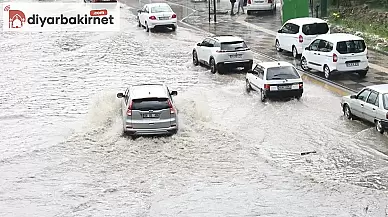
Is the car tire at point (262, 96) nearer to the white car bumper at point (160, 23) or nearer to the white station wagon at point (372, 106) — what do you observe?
the white station wagon at point (372, 106)

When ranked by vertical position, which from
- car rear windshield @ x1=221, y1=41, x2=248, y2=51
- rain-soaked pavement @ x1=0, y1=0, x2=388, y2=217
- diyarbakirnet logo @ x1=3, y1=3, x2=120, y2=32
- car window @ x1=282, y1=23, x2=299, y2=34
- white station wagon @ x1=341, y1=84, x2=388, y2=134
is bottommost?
rain-soaked pavement @ x1=0, y1=0, x2=388, y2=217

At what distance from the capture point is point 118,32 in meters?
42.7

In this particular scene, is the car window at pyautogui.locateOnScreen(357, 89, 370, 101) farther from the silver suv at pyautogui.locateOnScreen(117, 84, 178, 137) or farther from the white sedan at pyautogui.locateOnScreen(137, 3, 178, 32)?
the white sedan at pyautogui.locateOnScreen(137, 3, 178, 32)

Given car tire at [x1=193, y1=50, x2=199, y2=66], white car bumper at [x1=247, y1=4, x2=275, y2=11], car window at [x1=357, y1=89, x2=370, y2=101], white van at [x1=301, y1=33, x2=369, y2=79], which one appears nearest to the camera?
car window at [x1=357, y1=89, x2=370, y2=101]

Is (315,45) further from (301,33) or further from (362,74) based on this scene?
(301,33)

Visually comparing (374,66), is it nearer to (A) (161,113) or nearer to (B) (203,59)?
(B) (203,59)

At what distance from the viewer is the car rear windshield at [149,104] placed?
748 inches

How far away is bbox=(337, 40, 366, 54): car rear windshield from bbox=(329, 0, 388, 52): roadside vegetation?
5.89 meters

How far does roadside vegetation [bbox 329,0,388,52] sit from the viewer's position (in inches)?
1316

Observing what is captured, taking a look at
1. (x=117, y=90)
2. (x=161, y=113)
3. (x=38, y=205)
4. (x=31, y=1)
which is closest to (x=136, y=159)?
(x=161, y=113)

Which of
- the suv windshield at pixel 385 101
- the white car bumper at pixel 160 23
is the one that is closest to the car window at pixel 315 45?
the suv windshield at pixel 385 101

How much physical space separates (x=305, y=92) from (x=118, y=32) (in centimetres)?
2056

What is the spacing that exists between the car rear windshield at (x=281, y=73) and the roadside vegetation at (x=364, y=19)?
9.82 meters

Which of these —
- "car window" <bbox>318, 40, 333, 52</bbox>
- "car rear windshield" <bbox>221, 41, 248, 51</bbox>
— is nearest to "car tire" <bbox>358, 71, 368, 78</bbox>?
"car window" <bbox>318, 40, 333, 52</bbox>
